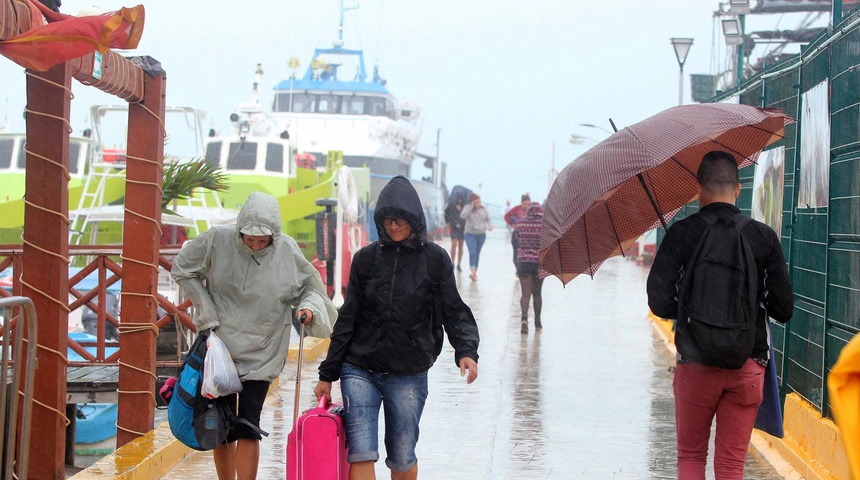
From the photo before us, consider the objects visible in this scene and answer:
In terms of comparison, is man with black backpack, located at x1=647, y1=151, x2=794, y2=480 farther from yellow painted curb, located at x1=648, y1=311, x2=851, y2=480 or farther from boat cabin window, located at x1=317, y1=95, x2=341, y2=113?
boat cabin window, located at x1=317, y1=95, x2=341, y2=113

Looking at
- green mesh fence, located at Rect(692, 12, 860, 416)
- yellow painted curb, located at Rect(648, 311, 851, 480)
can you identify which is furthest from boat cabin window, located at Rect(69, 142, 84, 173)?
yellow painted curb, located at Rect(648, 311, 851, 480)

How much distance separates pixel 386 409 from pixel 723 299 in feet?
5.42

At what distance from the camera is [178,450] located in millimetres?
7324

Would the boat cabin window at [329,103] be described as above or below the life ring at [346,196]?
above

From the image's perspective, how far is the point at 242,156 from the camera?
24.4 m

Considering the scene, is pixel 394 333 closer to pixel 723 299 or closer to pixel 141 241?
pixel 723 299

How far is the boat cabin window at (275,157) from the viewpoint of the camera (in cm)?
2430

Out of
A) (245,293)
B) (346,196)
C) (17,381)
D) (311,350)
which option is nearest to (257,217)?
(245,293)

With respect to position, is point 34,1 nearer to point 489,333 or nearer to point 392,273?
point 392,273

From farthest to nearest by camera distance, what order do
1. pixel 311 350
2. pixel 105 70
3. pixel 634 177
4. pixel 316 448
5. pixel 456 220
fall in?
pixel 456 220, pixel 311 350, pixel 105 70, pixel 634 177, pixel 316 448

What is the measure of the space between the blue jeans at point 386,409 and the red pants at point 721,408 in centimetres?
122

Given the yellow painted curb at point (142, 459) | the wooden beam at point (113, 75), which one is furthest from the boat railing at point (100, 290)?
the wooden beam at point (113, 75)

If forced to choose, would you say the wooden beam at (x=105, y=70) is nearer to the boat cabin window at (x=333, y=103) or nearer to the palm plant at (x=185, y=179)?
the palm plant at (x=185, y=179)

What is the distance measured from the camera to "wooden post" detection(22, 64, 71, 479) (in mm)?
6180
